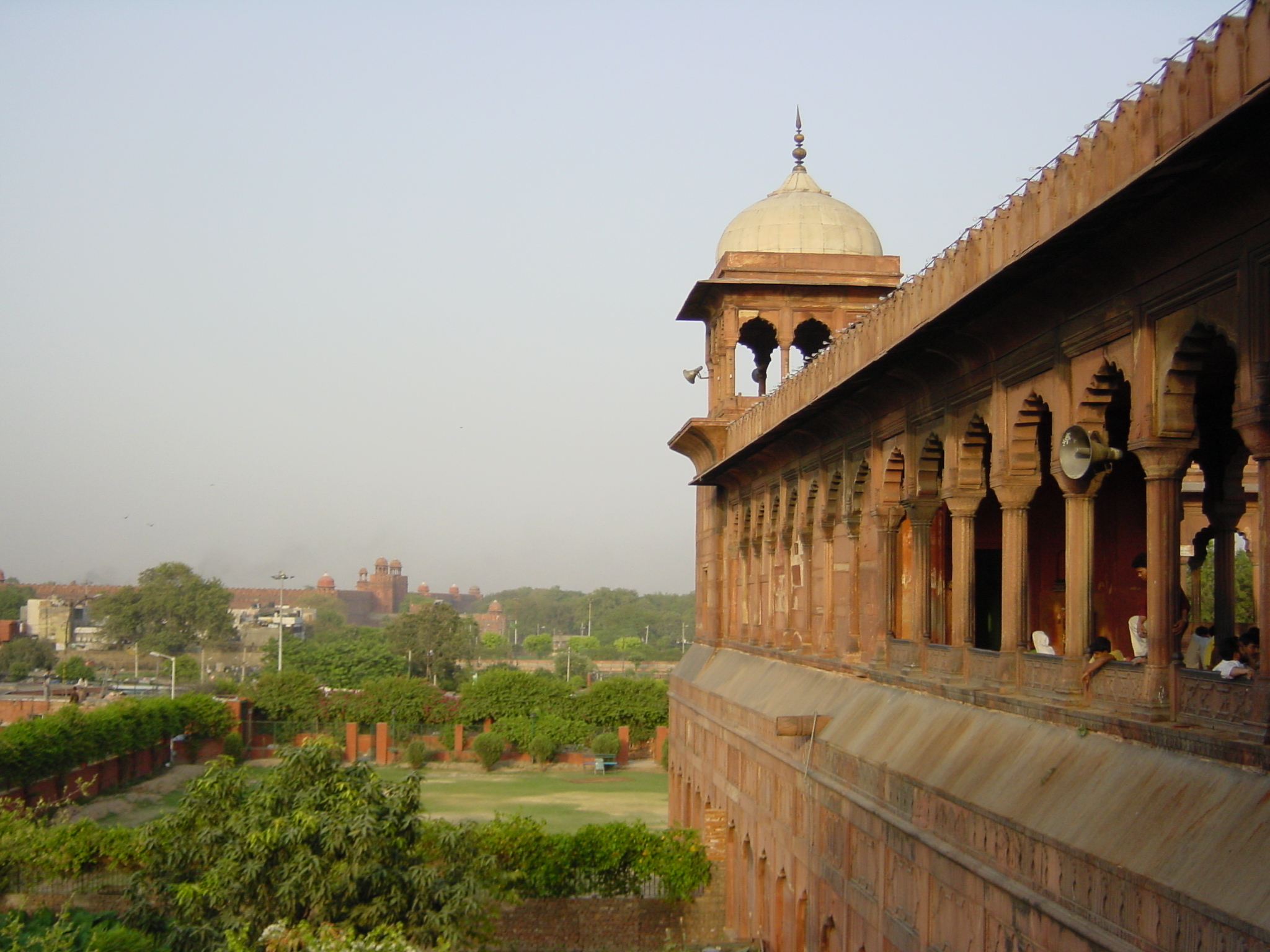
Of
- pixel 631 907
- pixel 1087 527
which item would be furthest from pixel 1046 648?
pixel 631 907

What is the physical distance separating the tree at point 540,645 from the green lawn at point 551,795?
117325 mm

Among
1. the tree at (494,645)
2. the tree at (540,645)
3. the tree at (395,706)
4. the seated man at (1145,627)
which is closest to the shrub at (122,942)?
the seated man at (1145,627)

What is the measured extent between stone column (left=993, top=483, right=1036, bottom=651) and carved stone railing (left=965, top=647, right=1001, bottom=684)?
0.15 metres

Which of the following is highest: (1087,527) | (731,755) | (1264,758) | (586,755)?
(1087,527)

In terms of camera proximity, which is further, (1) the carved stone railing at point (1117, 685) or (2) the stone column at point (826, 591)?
(2) the stone column at point (826, 591)

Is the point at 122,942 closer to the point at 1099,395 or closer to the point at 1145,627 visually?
the point at 1145,627

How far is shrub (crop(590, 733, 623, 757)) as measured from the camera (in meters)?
56.1

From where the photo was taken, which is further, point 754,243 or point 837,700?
point 754,243

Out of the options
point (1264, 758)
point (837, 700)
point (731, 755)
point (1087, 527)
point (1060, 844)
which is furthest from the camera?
point (731, 755)

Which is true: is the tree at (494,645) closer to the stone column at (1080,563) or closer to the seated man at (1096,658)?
the stone column at (1080,563)

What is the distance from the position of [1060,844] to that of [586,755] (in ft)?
165

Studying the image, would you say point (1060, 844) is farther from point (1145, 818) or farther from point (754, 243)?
point (754, 243)

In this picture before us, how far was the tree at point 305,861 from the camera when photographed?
14.0m

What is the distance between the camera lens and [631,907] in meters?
23.0
